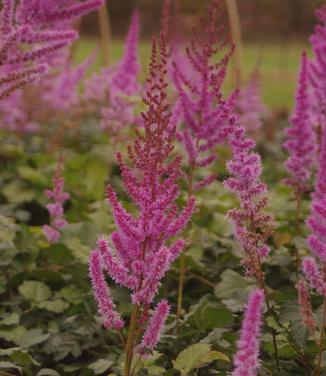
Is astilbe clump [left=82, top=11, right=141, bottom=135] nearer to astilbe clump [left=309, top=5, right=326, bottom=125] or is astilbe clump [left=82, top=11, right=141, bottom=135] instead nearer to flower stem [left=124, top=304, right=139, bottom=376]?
astilbe clump [left=309, top=5, right=326, bottom=125]

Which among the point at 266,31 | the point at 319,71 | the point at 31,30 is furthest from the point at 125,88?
the point at 266,31

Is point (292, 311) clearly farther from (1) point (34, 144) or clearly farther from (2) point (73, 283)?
(1) point (34, 144)

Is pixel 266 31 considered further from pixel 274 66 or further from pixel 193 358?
pixel 193 358

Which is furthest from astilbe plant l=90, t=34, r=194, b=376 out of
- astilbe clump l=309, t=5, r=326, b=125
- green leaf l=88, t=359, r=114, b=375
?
astilbe clump l=309, t=5, r=326, b=125

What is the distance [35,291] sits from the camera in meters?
4.05

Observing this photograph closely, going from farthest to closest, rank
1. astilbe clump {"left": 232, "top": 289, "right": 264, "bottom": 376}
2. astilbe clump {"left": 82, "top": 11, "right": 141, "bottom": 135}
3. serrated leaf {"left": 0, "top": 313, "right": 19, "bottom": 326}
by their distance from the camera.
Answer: astilbe clump {"left": 82, "top": 11, "right": 141, "bottom": 135} → serrated leaf {"left": 0, "top": 313, "right": 19, "bottom": 326} → astilbe clump {"left": 232, "top": 289, "right": 264, "bottom": 376}

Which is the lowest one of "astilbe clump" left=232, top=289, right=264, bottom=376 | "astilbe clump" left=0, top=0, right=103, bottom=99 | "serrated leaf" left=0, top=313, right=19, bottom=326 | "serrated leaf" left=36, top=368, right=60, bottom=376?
"serrated leaf" left=36, top=368, right=60, bottom=376

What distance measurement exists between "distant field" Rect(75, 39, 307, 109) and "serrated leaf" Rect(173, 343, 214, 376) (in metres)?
16.4

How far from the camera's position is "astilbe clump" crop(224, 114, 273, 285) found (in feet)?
8.87

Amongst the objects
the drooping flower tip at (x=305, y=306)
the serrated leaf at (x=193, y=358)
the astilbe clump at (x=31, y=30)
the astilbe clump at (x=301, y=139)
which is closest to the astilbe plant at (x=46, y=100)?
the astilbe clump at (x=301, y=139)

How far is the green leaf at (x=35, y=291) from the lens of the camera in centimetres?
399

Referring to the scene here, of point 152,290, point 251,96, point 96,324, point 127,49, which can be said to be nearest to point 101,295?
point 152,290

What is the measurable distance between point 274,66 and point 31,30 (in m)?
33.8

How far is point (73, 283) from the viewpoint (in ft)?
14.3
